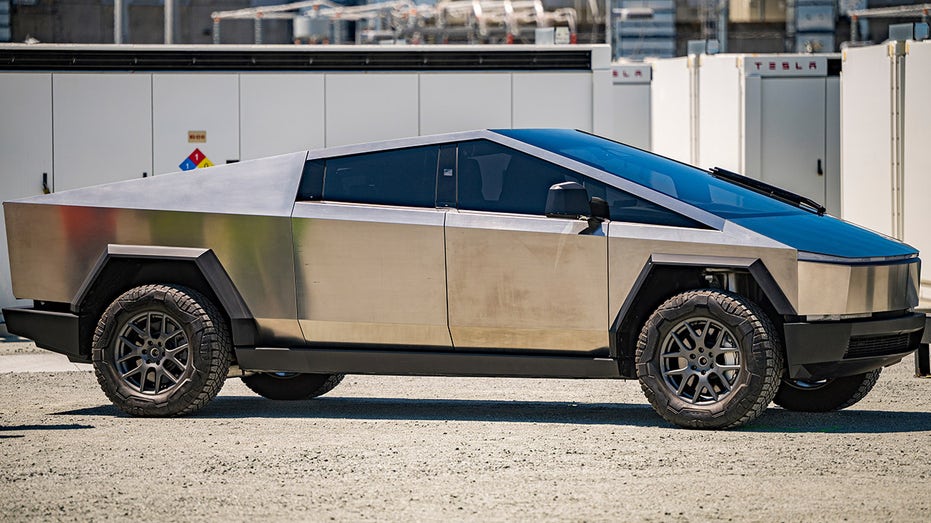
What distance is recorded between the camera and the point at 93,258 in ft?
28.7

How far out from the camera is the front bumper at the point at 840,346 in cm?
754

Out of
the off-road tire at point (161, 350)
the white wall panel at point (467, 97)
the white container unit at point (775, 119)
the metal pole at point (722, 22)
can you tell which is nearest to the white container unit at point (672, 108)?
the white container unit at point (775, 119)

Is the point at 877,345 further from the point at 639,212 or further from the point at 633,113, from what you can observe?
the point at 633,113

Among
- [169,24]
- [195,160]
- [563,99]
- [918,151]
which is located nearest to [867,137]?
[918,151]

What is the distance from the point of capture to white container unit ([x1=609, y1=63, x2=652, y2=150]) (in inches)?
836

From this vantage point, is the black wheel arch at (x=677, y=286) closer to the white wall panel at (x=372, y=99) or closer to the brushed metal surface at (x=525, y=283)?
the brushed metal surface at (x=525, y=283)

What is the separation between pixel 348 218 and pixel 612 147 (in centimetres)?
155

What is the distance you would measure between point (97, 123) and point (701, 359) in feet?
28.1

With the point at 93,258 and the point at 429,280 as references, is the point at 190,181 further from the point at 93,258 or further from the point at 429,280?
the point at 429,280

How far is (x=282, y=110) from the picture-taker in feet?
48.3

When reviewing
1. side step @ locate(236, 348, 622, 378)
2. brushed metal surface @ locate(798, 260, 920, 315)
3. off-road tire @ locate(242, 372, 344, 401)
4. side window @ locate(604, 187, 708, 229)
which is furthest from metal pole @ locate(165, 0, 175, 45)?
brushed metal surface @ locate(798, 260, 920, 315)

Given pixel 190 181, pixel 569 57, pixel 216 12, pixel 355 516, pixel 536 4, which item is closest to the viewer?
pixel 355 516

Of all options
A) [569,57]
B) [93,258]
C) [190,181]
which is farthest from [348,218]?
[569,57]

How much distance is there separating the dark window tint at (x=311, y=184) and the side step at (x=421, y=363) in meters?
0.83
